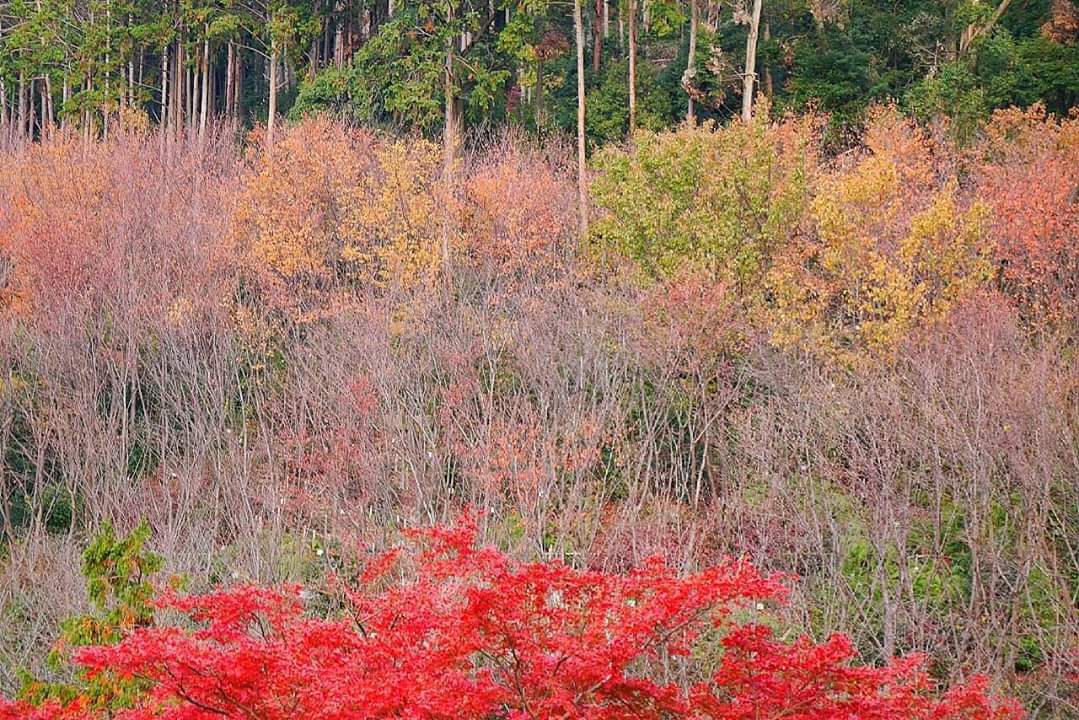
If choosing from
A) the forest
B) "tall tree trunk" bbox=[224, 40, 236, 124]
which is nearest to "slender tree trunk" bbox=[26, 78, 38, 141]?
the forest

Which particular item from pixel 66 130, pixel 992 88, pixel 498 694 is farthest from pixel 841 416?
pixel 66 130

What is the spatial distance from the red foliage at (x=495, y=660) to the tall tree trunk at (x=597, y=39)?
27354mm

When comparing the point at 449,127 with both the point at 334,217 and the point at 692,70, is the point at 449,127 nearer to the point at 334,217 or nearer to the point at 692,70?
the point at 334,217

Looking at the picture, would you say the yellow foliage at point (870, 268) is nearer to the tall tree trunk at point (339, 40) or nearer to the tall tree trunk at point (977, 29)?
the tall tree trunk at point (977, 29)

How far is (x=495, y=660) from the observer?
10047mm

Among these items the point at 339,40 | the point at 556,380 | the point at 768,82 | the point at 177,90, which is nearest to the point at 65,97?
the point at 177,90

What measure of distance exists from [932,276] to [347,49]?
2364 cm

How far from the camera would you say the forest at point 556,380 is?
10328 millimetres

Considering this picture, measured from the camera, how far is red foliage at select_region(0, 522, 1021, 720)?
934 centimetres

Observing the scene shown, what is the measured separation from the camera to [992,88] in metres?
30.0

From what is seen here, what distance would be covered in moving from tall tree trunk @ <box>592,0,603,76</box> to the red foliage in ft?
89.7

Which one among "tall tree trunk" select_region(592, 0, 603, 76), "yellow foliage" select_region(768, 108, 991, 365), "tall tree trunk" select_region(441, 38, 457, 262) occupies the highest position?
"tall tree trunk" select_region(592, 0, 603, 76)

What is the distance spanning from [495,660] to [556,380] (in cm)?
1104

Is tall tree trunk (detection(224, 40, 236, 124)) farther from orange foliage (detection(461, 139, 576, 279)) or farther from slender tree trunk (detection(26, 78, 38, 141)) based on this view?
orange foliage (detection(461, 139, 576, 279))
